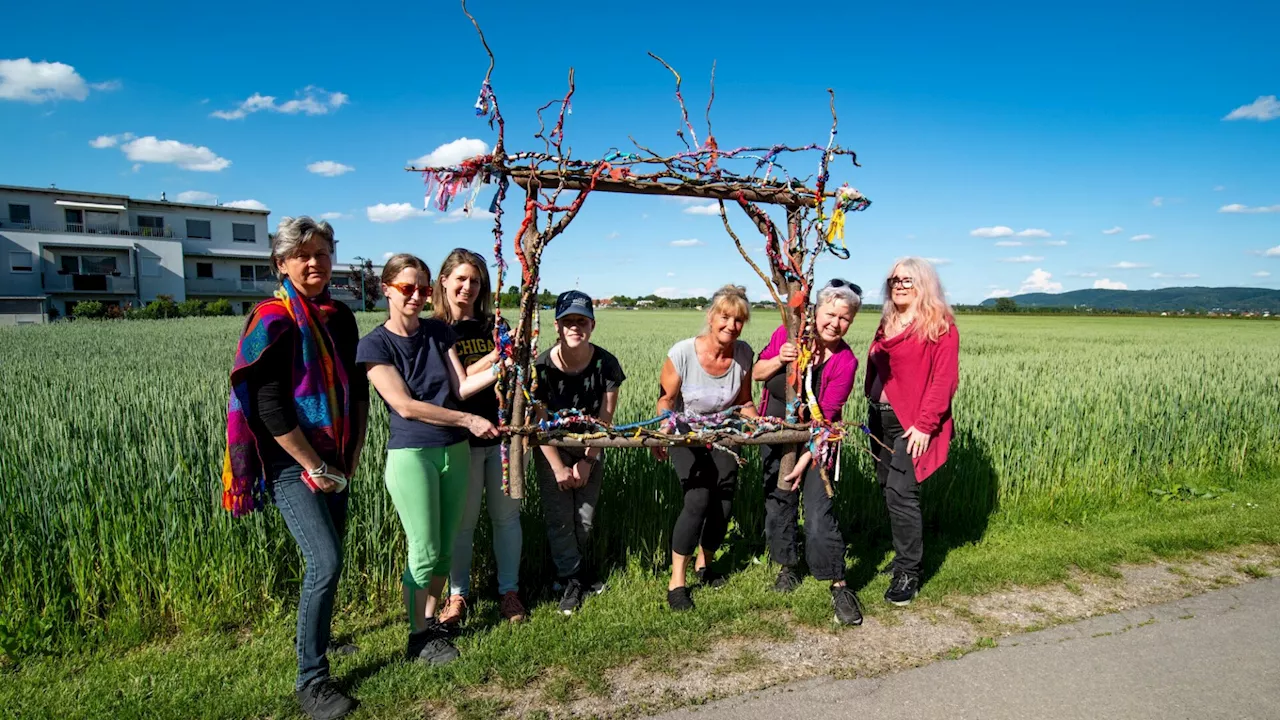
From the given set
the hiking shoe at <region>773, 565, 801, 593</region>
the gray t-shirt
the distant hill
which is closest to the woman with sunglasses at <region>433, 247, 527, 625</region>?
the gray t-shirt

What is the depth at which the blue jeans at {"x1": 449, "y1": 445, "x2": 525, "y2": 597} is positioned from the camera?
353 centimetres

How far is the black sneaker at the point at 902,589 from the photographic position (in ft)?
12.8

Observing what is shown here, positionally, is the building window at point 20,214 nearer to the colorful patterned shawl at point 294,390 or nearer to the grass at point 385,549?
the grass at point 385,549

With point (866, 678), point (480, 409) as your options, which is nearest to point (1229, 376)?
point (866, 678)

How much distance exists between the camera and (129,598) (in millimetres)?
3400

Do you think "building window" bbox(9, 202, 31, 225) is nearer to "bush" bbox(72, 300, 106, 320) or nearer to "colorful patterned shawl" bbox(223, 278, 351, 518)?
"bush" bbox(72, 300, 106, 320)

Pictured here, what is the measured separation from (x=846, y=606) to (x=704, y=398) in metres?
1.34

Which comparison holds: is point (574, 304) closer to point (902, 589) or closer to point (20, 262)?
point (902, 589)

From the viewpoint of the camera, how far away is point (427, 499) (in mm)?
3092

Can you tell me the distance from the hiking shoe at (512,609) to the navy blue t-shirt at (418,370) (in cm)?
103

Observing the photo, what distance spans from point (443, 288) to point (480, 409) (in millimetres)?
672

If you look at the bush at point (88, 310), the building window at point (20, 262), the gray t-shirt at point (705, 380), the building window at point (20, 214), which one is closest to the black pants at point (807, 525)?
the gray t-shirt at point (705, 380)

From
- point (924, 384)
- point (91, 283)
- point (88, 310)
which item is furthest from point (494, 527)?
point (91, 283)

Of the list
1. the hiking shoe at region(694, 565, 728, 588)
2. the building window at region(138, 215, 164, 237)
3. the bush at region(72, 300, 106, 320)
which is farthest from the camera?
the building window at region(138, 215, 164, 237)
